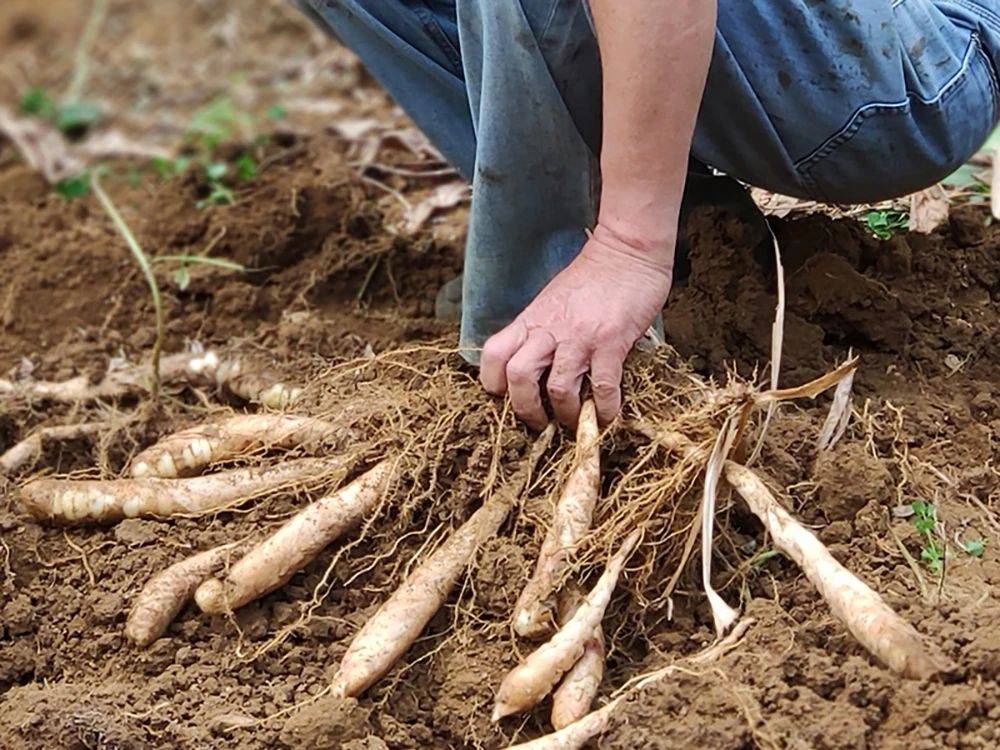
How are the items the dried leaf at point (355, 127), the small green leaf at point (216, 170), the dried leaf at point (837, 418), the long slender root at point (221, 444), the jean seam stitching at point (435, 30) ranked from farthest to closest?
the dried leaf at point (355, 127) < the small green leaf at point (216, 170) < the jean seam stitching at point (435, 30) < the long slender root at point (221, 444) < the dried leaf at point (837, 418)

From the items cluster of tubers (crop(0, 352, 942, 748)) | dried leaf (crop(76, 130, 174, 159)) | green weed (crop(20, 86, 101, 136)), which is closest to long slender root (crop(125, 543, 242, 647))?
cluster of tubers (crop(0, 352, 942, 748))

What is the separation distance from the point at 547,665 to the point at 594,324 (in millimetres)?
407

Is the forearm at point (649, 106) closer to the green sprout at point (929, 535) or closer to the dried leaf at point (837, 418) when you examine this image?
the dried leaf at point (837, 418)

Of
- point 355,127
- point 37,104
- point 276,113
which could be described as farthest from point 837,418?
point 37,104

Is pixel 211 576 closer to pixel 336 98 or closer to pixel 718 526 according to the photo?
pixel 718 526

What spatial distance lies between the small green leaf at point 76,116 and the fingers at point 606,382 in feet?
8.27

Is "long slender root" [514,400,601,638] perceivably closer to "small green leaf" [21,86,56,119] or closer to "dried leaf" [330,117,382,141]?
"dried leaf" [330,117,382,141]

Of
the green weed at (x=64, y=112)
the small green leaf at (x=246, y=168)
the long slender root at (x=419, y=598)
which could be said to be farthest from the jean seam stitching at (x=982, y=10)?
the green weed at (x=64, y=112)

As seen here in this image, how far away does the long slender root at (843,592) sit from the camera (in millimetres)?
1419

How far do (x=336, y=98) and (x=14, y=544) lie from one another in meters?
2.12

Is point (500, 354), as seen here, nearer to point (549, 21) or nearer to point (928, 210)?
point (549, 21)

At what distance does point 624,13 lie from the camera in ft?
4.99

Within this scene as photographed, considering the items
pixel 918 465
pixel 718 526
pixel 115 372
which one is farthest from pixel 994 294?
pixel 115 372

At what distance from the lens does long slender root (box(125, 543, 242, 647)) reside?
5.44 ft
